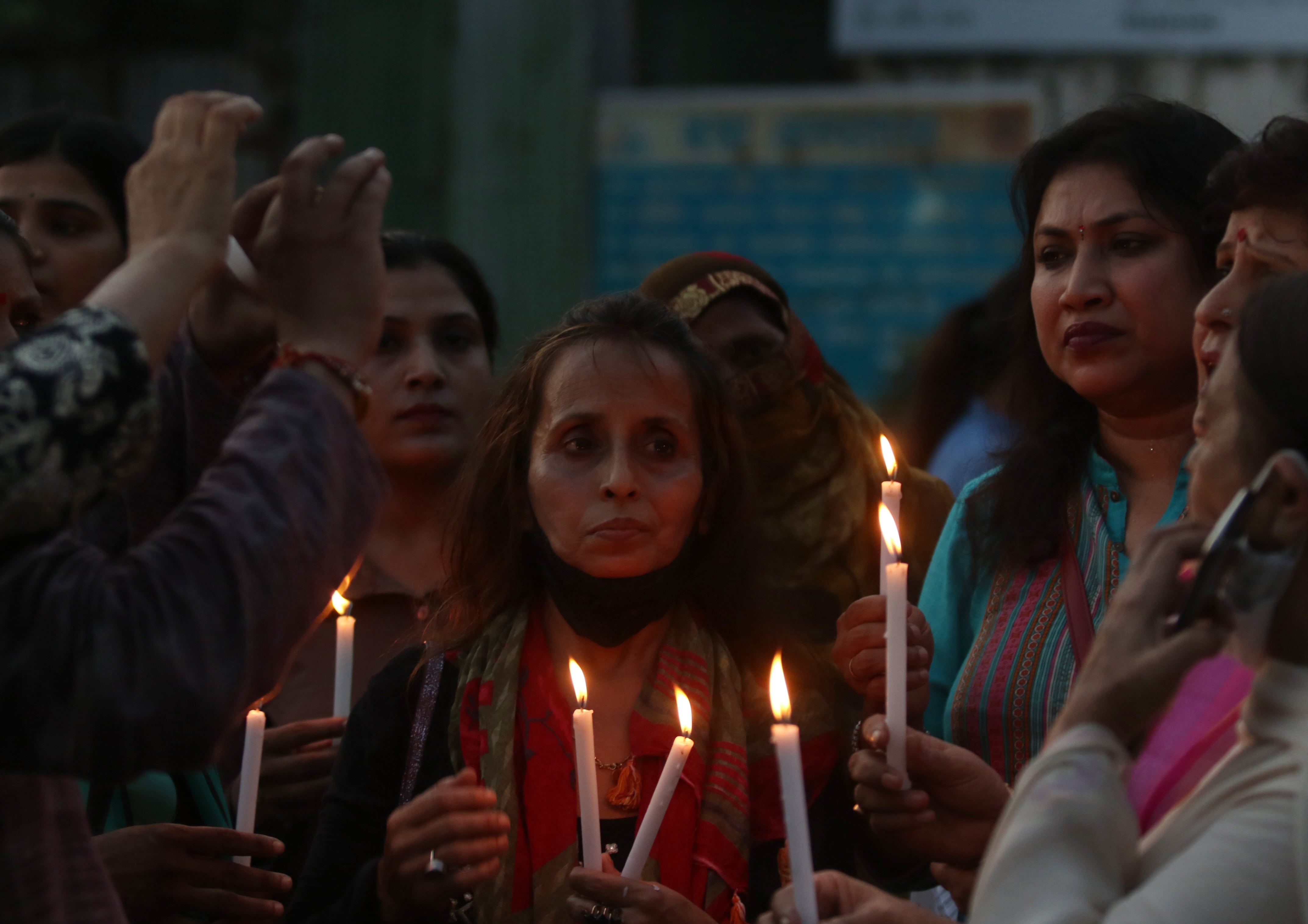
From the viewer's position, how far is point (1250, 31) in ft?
25.8

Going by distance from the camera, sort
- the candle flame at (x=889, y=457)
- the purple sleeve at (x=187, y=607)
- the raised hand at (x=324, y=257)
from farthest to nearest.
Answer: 1. the candle flame at (x=889, y=457)
2. the raised hand at (x=324, y=257)
3. the purple sleeve at (x=187, y=607)

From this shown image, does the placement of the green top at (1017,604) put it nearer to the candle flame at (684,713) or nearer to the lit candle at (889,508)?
the lit candle at (889,508)

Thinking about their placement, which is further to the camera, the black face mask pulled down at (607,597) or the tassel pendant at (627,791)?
the black face mask pulled down at (607,597)

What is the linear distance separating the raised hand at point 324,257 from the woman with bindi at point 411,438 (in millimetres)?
1328

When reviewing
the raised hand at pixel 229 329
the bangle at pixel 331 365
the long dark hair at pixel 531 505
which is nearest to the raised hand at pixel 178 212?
the bangle at pixel 331 365

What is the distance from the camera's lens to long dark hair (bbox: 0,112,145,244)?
10.3ft

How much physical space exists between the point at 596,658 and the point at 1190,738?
1.20m

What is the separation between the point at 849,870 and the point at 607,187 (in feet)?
20.8

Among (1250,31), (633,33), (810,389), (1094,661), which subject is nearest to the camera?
(1094,661)

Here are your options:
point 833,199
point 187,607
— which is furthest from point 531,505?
point 833,199

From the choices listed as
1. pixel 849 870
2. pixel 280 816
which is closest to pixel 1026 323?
pixel 849 870

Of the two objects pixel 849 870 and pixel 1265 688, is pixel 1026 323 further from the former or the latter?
pixel 1265 688

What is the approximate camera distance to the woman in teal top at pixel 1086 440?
7.77 feet

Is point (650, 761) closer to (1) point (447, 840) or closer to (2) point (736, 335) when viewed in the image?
(1) point (447, 840)
